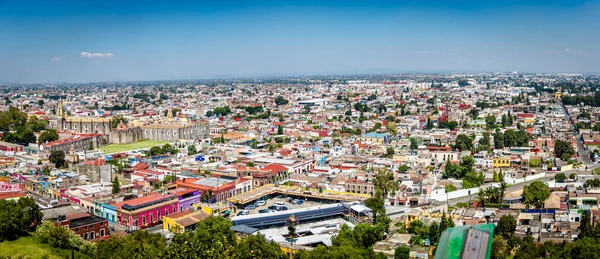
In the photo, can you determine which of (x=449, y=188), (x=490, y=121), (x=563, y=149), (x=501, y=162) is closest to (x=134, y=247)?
(x=449, y=188)

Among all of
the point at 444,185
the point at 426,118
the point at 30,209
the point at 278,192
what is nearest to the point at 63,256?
the point at 30,209

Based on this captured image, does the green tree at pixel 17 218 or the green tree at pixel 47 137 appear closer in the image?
the green tree at pixel 17 218

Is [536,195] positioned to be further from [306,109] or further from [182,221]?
[306,109]

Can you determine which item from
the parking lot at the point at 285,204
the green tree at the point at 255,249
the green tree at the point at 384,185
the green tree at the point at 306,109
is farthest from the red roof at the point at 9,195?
the green tree at the point at 306,109

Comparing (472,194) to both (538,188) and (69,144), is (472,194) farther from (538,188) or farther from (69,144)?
(69,144)

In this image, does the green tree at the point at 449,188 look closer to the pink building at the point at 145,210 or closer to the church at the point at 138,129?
the pink building at the point at 145,210
